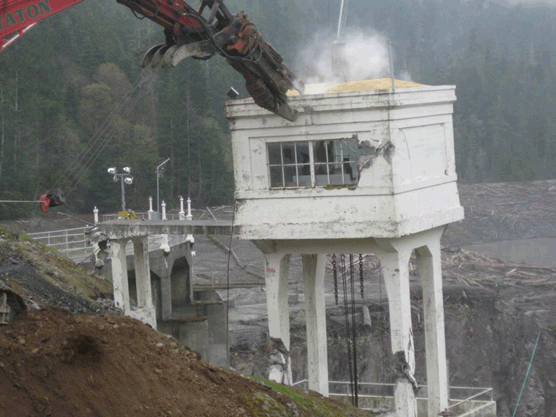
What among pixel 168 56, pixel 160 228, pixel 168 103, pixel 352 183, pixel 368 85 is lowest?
pixel 160 228

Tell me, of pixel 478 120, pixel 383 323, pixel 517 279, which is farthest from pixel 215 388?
pixel 478 120

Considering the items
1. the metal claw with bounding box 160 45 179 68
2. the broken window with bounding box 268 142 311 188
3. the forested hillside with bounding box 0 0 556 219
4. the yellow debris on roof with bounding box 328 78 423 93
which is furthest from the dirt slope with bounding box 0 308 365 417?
the forested hillside with bounding box 0 0 556 219

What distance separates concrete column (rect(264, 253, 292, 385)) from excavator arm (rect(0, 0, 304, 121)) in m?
3.87

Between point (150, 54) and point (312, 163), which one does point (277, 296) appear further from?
point (150, 54)

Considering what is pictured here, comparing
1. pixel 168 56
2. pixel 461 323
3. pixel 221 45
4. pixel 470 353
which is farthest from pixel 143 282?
pixel 461 323

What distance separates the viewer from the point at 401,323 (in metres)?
25.9

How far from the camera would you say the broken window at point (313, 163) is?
2595cm

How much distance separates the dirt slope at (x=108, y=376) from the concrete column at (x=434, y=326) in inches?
408

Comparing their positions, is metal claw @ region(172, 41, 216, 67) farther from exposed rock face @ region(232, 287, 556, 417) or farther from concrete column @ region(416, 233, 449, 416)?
exposed rock face @ region(232, 287, 556, 417)

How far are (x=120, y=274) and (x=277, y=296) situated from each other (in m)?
4.69

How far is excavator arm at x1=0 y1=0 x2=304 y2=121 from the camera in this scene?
19234 millimetres

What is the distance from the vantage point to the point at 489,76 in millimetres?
121188

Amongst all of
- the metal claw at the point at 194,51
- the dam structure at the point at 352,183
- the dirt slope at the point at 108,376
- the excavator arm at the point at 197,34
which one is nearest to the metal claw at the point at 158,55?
the excavator arm at the point at 197,34

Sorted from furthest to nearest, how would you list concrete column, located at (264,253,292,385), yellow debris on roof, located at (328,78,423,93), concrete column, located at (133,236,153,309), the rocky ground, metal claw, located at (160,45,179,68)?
the rocky ground < concrete column, located at (133,236,153,309) < concrete column, located at (264,253,292,385) < yellow debris on roof, located at (328,78,423,93) < metal claw, located at (160,45,179,68)
